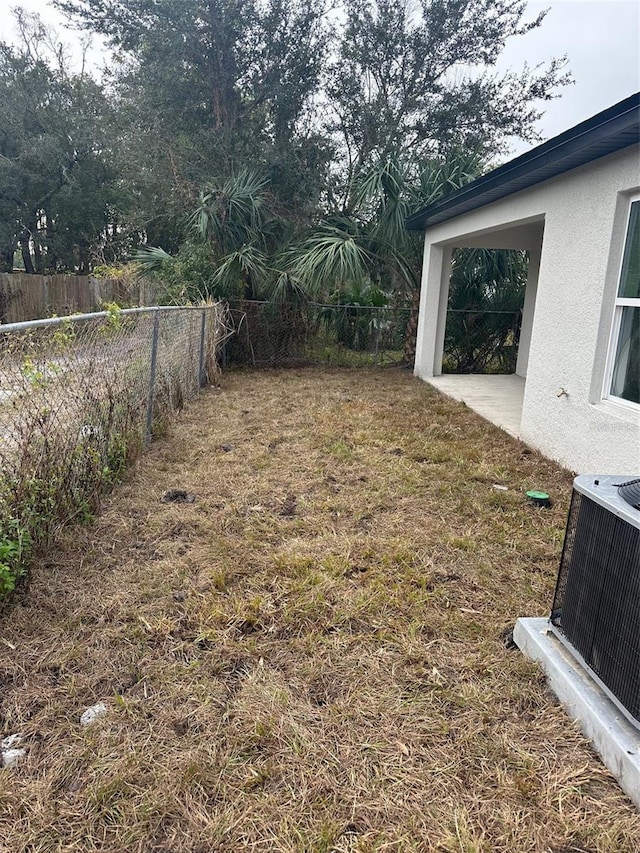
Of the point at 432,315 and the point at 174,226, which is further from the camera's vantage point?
the point at 174,226

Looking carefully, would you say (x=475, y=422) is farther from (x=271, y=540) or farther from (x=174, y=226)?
(x=174, y=226)

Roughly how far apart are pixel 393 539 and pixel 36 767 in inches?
85.6

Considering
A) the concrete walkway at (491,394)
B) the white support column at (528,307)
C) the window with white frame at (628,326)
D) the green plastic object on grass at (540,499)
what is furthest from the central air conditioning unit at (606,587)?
the white support column at (528,307)

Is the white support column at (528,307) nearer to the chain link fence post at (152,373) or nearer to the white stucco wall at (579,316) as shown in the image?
the white stucco wall at (579,316)

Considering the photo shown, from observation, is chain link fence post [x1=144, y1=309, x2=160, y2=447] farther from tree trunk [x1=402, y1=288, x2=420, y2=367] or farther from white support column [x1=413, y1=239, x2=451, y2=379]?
tree trunk [x1=402, y1=288, x2=420, y2=367]

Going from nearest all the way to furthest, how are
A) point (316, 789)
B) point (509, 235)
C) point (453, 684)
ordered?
1. point (316, 789)
2. point (453, 684)
3. point (509, 235)

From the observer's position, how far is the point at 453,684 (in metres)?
2.14

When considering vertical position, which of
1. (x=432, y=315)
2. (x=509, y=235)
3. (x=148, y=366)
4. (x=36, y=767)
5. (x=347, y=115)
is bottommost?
(x=36, y=767)

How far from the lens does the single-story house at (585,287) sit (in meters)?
3.97

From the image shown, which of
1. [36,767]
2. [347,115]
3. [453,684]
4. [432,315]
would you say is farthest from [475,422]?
[347,115]

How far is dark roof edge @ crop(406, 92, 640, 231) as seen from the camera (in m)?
3.60

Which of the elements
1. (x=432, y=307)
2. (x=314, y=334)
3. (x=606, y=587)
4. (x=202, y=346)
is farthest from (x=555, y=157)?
(x=314, y=334)

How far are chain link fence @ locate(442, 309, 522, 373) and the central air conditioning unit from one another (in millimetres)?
8694

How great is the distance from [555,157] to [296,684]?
439 centimetres
